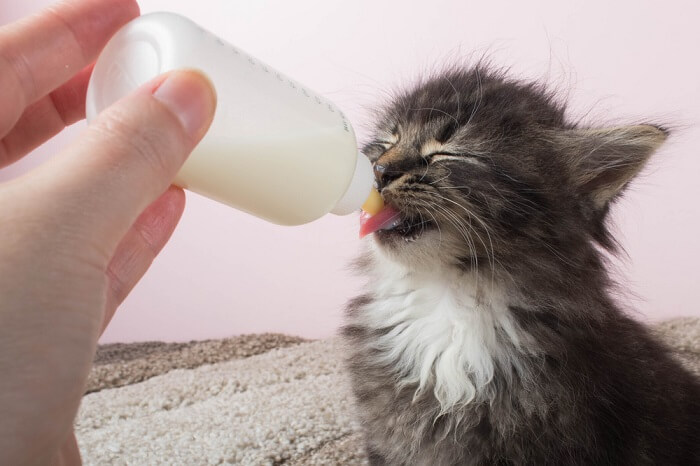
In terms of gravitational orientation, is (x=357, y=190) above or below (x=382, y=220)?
above

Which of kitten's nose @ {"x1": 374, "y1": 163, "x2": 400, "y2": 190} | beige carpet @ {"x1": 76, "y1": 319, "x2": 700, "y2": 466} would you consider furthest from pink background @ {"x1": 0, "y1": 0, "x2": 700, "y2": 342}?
kitten's nose @ {"x1": 374, "y1": 163, "x2": 400, "y2": 190}

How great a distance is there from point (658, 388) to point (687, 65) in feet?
5.53

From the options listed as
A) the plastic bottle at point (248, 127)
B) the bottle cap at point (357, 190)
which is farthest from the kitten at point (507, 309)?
the plastic bottle at point (248, 127)

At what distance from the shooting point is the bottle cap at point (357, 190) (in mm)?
1048

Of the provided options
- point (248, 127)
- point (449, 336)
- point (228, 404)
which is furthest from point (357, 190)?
point (228, 404)

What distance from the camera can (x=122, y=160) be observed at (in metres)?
0.70

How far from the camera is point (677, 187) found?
8.47 feet

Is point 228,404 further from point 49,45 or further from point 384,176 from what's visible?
point 49,45

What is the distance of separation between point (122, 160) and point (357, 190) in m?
0.44

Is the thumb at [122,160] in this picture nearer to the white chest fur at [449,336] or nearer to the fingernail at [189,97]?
the fingernail at [189,97]

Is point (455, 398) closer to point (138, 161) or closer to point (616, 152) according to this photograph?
point (616, 152)

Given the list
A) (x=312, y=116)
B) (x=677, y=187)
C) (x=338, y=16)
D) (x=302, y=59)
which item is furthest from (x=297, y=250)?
(x=312, y=116)

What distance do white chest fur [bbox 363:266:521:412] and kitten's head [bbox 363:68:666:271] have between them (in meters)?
0.07

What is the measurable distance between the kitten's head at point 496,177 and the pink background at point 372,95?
0.82 m
